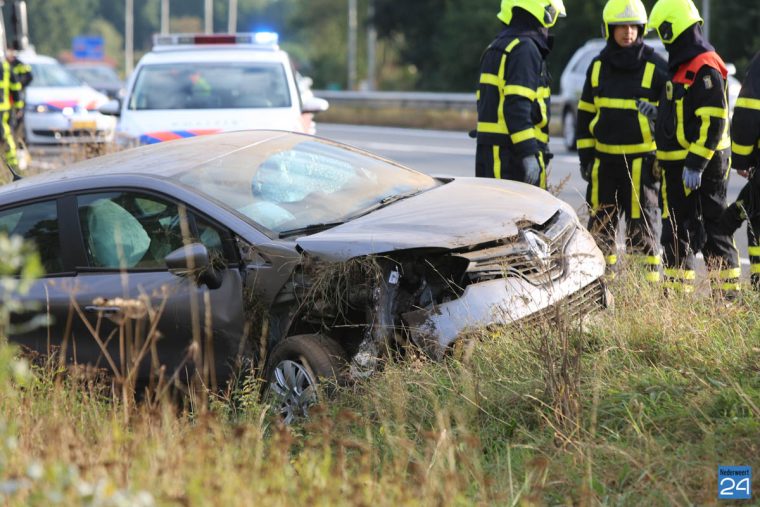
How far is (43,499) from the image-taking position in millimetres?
2977

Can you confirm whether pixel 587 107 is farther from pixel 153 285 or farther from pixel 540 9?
pixel 153 285

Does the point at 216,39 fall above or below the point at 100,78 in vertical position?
above

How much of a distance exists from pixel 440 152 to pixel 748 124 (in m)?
11.8

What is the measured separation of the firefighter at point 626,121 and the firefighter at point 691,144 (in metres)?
0.18

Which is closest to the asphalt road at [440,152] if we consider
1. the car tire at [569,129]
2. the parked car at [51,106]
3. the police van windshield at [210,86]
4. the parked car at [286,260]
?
the car tire at [569,129]

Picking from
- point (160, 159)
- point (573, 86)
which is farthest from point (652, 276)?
point (573, 86)

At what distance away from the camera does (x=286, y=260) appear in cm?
520

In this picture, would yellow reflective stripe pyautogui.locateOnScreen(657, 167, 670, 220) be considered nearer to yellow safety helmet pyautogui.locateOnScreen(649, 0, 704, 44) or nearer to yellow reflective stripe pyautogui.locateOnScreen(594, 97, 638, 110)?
Result: yellow reflective stripe pyautogui.locateOnScreen(594, 97, 638, 110)

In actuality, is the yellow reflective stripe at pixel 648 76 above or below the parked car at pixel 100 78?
above

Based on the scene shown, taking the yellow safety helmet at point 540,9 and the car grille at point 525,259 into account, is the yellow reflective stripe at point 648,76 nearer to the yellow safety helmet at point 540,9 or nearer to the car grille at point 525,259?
the yellow safety helmet at point 540,9

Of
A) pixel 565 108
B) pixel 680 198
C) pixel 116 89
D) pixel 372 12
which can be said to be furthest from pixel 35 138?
pixel 372 12

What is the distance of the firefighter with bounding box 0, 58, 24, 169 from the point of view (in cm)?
1299

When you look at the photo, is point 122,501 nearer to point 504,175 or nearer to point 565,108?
point 504,175

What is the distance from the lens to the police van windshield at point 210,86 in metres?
10.9
